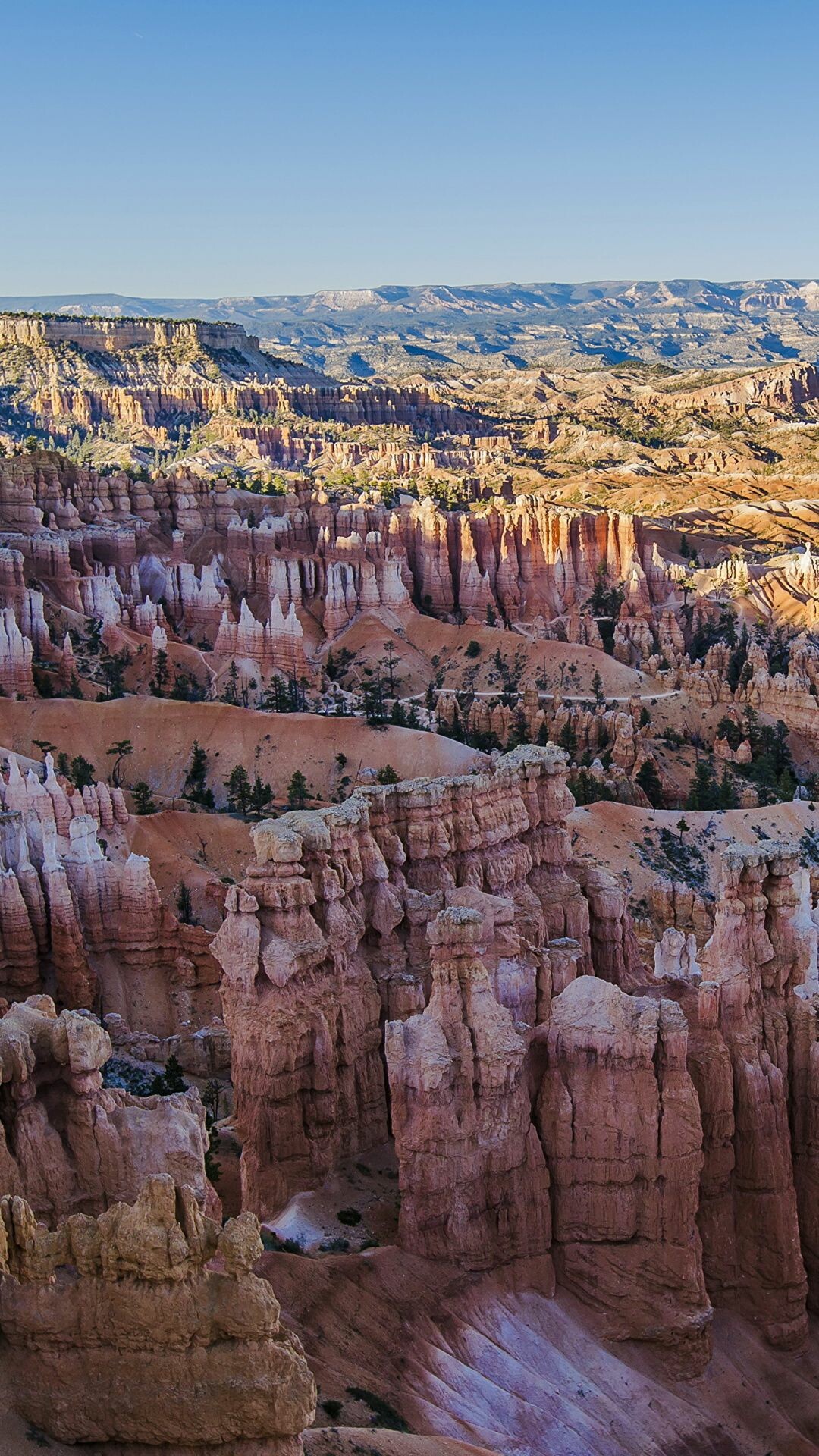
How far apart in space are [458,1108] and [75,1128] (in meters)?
8.35

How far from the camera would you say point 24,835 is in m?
48.5

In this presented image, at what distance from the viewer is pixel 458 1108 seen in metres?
28.6

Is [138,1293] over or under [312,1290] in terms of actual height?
over

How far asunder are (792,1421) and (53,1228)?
15416 mm

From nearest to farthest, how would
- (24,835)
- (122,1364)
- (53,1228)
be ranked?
(122,1364) → (53,1228) → (24,835)

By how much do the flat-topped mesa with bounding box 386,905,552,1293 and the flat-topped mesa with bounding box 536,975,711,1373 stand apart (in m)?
1.04

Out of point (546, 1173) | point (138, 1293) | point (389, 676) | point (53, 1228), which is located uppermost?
point (138, 1293)

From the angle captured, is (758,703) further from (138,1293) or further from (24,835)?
(138,1293)

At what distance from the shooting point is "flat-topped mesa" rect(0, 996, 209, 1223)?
22.0m

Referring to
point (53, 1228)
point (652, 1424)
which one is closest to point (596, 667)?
point (652, 1424)

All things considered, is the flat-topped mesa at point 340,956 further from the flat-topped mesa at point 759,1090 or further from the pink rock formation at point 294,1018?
the flat-topped mesa at point 759,1090

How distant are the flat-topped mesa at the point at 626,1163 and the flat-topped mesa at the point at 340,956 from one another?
3.40 meters

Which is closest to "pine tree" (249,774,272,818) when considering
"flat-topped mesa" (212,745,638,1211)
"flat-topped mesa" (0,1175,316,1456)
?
"flat-topped mesa" (212,745,638,1211)

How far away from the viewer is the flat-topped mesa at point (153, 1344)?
55.7 feet
